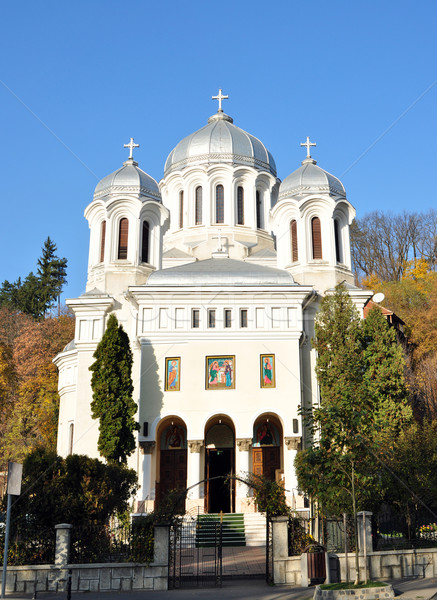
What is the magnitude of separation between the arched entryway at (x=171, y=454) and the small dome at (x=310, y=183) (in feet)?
36.2

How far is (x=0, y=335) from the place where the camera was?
41.3 metres

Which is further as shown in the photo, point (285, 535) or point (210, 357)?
point (210, 357)

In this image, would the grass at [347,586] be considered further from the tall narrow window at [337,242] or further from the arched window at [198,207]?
the arched window at [198,207]

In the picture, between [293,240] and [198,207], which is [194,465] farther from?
[198,207]

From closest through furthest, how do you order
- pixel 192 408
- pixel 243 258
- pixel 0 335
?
pixel 192 408 → pixel 243 258 → pixel 0 335

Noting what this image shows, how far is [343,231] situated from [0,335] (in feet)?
75.9

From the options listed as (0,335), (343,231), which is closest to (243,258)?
(343,231)

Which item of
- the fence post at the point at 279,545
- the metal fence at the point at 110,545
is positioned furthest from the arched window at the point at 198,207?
the fence post at the point at 279,545

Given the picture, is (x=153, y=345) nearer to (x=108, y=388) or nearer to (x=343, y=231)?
(x=108, y=388)

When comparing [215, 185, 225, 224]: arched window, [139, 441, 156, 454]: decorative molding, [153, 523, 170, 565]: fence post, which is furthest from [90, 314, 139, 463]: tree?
[215, 185, 225, 224]: arched window

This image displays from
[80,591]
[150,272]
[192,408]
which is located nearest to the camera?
[80,591]

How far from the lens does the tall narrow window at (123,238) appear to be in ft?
93.0

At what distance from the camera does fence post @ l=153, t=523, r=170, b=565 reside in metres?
13.8

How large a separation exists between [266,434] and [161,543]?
11358 mm
